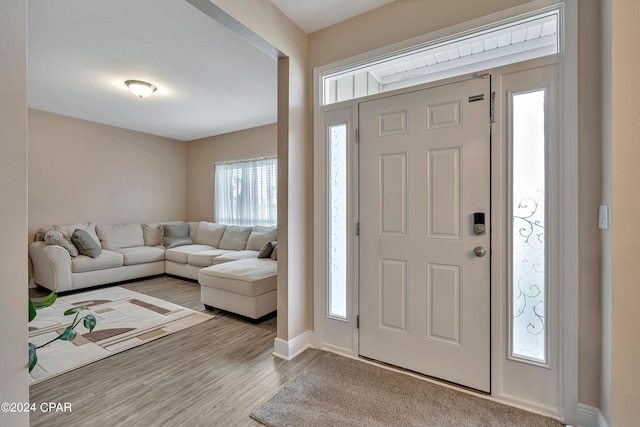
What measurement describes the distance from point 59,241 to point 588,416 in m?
5.65

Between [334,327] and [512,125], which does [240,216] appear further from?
[512,125]

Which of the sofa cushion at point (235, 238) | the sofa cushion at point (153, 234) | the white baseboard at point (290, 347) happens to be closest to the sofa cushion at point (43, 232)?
the sofa cushion at point (153, 234)

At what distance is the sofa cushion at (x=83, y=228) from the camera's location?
438 cm

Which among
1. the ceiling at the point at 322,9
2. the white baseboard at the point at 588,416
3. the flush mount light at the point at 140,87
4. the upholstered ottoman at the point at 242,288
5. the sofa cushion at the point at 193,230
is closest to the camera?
the white baseboard at the point at 588,416

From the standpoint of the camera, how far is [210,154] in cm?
602

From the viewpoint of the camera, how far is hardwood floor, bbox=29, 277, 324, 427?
1.63m

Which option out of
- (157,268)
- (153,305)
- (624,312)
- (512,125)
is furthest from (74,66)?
(624,312)

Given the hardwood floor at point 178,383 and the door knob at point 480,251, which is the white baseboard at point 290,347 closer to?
the hardwood floor at point 178,383

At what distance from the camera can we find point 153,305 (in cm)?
348

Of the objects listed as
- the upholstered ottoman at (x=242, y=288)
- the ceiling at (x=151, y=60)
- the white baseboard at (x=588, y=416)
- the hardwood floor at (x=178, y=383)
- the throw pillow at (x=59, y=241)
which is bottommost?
the hardwood floor at (x=178, y=383)

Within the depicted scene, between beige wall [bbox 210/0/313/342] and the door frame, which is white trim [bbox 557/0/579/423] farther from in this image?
beige wall [bbox 210/0/313/342]

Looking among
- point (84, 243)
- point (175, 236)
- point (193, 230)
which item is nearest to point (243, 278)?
point (84, 243)

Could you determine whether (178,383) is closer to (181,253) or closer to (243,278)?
(243,278)

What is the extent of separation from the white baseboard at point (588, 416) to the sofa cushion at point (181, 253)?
4743 millimetres
